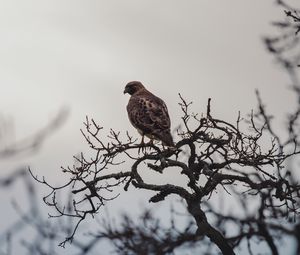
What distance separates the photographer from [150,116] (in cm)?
1248

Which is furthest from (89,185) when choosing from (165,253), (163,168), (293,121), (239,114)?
(165,253)

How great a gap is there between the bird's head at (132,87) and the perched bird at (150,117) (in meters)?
0.93

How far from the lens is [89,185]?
1018 cm

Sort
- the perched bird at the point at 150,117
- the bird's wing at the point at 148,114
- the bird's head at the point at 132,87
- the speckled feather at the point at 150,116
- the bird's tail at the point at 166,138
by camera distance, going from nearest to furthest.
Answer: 1. the bird's tail at the point at 166,138
2. the perched bird at the point at 150,117
3. the speckled feather at the point at 150,116
4. the bird's wing at the point at 148,114
5. the bird's head at the point at 132,87

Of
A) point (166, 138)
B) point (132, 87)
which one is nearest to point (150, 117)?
point (166, 138)

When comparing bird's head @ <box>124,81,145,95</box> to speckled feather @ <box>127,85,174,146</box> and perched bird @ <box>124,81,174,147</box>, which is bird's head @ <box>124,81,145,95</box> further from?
speckled feather @ <box>127,85,174,146</box>

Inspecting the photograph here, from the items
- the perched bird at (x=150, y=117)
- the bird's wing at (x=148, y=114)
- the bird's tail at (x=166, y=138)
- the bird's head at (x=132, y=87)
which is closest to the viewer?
the bird's tail at (x=166, y=138)

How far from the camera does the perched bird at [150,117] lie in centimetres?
1163

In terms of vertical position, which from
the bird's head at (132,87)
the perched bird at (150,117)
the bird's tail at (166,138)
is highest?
the bird's head at (132,87)

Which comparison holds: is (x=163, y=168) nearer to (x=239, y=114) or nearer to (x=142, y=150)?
(x=142, y=150)

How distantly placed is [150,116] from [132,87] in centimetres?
318

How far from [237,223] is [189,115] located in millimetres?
6316

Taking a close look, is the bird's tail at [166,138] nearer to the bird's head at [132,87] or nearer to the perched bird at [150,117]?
the perched bird at [150,117]

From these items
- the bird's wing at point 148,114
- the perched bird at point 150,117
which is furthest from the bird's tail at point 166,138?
the bird's wing at point 148,114
